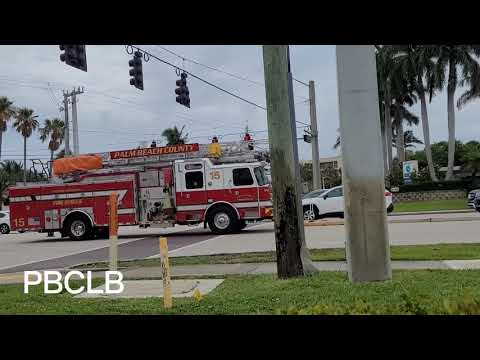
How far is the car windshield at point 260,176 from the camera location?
1992 centimetres

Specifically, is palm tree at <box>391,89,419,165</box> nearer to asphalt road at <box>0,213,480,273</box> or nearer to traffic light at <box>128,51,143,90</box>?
asphalt road at <box>0,213,480,273</box>

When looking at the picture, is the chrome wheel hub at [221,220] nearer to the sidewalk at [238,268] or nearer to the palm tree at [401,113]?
the sidewalk at [238,268]

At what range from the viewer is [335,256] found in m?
12.1

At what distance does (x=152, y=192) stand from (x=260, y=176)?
4.17 metres

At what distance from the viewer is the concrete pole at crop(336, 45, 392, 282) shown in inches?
319

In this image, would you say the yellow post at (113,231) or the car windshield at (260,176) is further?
the car windshield at (260,176)

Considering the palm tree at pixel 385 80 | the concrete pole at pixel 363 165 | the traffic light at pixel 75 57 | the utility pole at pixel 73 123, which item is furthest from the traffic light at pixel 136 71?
the palm tree at pixel 385 80

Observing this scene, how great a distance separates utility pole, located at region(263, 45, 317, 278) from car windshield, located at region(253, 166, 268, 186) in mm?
10886

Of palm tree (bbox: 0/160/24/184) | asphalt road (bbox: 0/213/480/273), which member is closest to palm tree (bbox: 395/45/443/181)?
asphalt road (bbox: 0/213/480/273)

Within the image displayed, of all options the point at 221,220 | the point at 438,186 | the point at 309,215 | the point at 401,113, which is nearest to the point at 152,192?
the point at 221,220

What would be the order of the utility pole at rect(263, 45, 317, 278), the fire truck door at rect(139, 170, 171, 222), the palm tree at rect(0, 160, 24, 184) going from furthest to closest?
the palm tree at rect(0, 160, 24, 184) → the fire truck door at rect(139, 170, 171, 222) → the utility pole at rect(263, 45, 317, 278)

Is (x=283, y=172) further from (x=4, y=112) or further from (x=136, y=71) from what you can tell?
(x=4, y=112)

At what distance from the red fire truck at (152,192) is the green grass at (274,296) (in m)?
11.1

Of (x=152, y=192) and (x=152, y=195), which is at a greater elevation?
(x=152, y=192)
